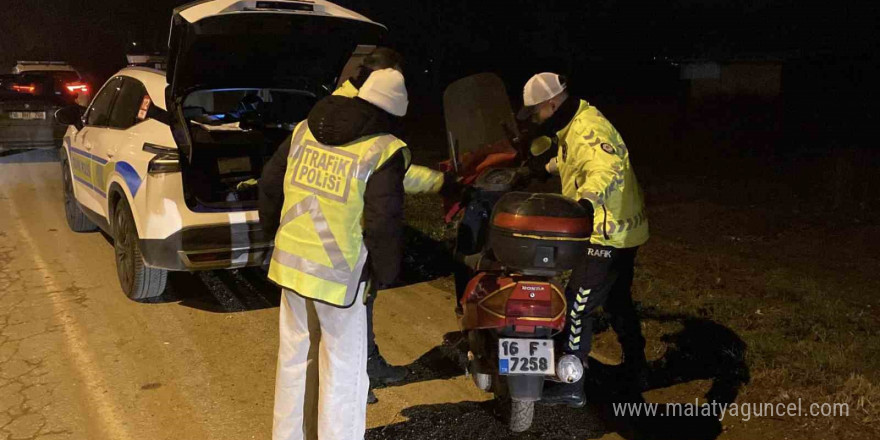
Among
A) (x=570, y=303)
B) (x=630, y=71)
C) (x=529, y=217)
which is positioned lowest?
(x=630, y=71)

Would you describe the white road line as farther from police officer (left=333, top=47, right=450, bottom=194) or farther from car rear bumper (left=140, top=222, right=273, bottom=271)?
police officer (left=333, top=47, right=450, bottom=194)

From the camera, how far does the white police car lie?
509cm

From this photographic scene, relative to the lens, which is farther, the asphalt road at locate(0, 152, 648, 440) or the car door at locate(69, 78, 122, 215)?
the car door at locate(69, 78, 122, 215)

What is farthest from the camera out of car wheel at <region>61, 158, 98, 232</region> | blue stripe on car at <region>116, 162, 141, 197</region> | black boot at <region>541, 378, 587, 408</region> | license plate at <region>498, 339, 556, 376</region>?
car wheel at <region>61, 158, 98, 232</region>

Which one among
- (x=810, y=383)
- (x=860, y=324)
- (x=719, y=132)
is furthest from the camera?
(x=719, y=132)

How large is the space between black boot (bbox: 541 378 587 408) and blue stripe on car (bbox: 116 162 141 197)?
3.24 m

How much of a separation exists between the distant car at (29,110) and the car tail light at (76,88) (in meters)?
0.39

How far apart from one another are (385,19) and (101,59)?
1061 inches

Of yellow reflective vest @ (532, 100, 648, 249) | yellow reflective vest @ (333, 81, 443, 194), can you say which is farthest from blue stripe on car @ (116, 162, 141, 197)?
yellow reflective vest @ (532, 100, 648, 249)

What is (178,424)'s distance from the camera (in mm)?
3830

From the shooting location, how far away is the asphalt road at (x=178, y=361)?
3.85 metres

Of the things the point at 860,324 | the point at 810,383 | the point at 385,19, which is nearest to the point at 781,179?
the point at 860,324

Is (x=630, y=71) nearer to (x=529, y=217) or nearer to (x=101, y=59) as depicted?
(x=529, y=217)

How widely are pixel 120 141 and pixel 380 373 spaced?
2.86m
